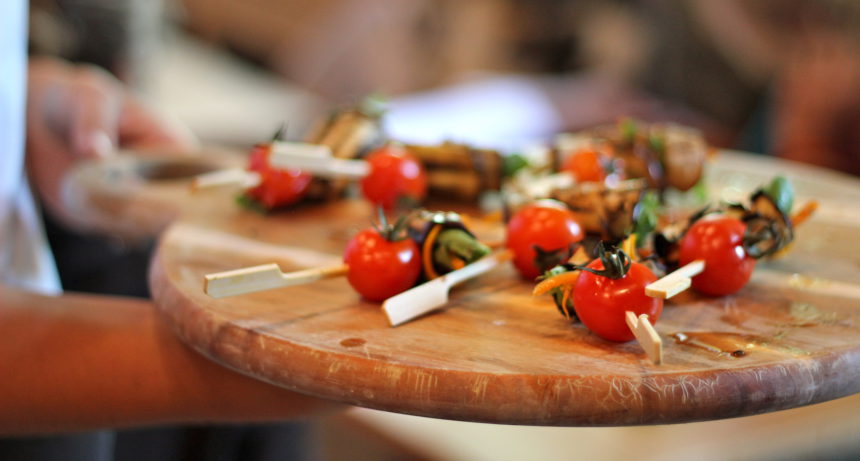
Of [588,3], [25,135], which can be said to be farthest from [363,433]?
[588,3]

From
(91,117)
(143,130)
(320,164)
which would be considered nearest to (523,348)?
(320,164)

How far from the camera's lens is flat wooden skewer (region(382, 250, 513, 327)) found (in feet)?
2.89

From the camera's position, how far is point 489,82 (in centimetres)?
533

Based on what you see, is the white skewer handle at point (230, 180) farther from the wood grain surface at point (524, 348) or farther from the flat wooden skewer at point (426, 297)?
the flat wooden skewer at point (426, 297)

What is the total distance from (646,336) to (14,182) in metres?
1.20

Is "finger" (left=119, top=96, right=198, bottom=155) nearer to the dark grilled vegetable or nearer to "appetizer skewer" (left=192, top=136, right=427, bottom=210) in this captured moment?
"appetizer skewer" (left=192, top=136, right=427, bottom=210)

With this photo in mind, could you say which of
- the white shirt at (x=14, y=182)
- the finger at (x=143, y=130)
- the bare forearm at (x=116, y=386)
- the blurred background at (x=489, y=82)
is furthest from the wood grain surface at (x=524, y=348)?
the finger at (x=143, y=130)

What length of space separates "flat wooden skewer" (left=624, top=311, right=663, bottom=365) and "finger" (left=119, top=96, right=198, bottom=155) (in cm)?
140

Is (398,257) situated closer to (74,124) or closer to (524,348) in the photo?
(524,348)

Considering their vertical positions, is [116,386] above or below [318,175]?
below

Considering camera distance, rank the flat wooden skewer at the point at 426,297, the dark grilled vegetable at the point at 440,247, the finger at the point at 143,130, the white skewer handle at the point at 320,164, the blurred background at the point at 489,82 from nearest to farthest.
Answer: the flat wooden skewer at the point at 426,297
the dark grilled vegetable at the point at 440,247
the white skewer handle at the point at 320,164
the finger at the point at 143,130
the blurred background at the point at 489,82

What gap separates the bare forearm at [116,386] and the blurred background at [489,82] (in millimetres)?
445

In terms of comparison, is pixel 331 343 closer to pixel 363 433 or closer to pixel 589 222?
pixel 589 222

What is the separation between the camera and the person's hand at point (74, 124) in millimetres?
1712
